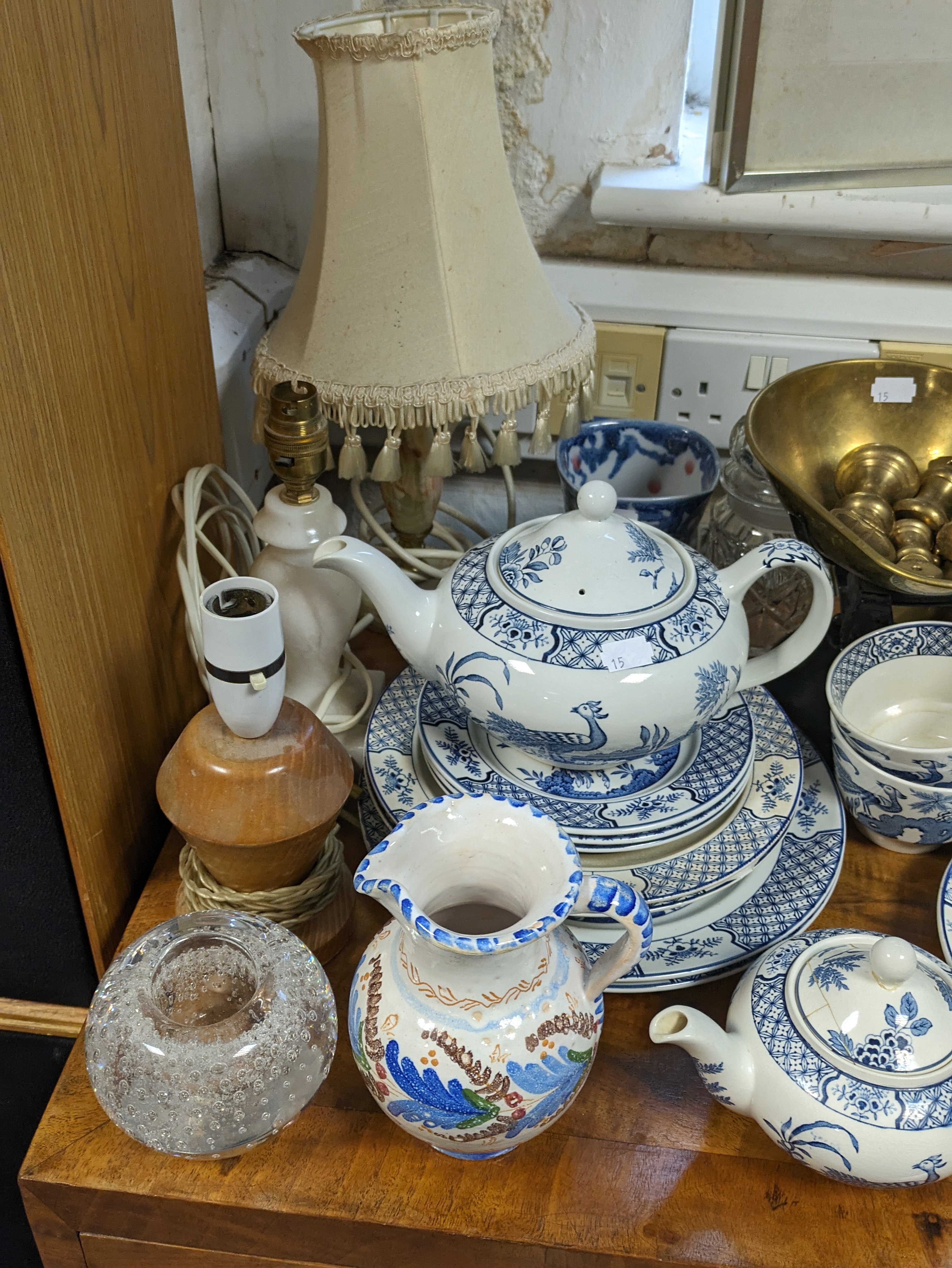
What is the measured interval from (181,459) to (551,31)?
18.7 inches

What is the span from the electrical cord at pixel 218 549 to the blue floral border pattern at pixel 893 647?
1.10 feet

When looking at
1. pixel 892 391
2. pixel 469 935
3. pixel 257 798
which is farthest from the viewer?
pixel 892 391

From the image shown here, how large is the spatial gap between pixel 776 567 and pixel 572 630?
0.15 meters

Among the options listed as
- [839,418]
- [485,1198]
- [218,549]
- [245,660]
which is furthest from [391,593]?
[839,418]

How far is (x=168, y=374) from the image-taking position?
668 mm

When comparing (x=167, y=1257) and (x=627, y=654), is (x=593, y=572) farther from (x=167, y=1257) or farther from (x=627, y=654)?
(x=167, y=1257)

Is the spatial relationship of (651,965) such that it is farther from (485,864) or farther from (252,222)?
(252,222)

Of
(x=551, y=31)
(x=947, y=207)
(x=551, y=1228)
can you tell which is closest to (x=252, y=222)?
(x=551, y=31)

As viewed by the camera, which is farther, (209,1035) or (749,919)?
(749,919)

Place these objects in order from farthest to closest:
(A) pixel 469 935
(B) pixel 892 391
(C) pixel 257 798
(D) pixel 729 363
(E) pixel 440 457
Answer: (D) pixel 729 363 → (B) pixel 892 391 → (E) pixel 440 457 → (C) pixel 257 798 → (A) pixel 469 935

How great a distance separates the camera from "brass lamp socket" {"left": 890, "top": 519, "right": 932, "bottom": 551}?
75 centimetres

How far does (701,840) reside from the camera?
0.64 metres

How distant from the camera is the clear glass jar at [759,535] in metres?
0.82

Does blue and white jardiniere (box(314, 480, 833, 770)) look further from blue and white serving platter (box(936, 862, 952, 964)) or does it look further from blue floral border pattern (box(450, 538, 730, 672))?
blue and white serving platter (box(936, 862, 952, 964))
